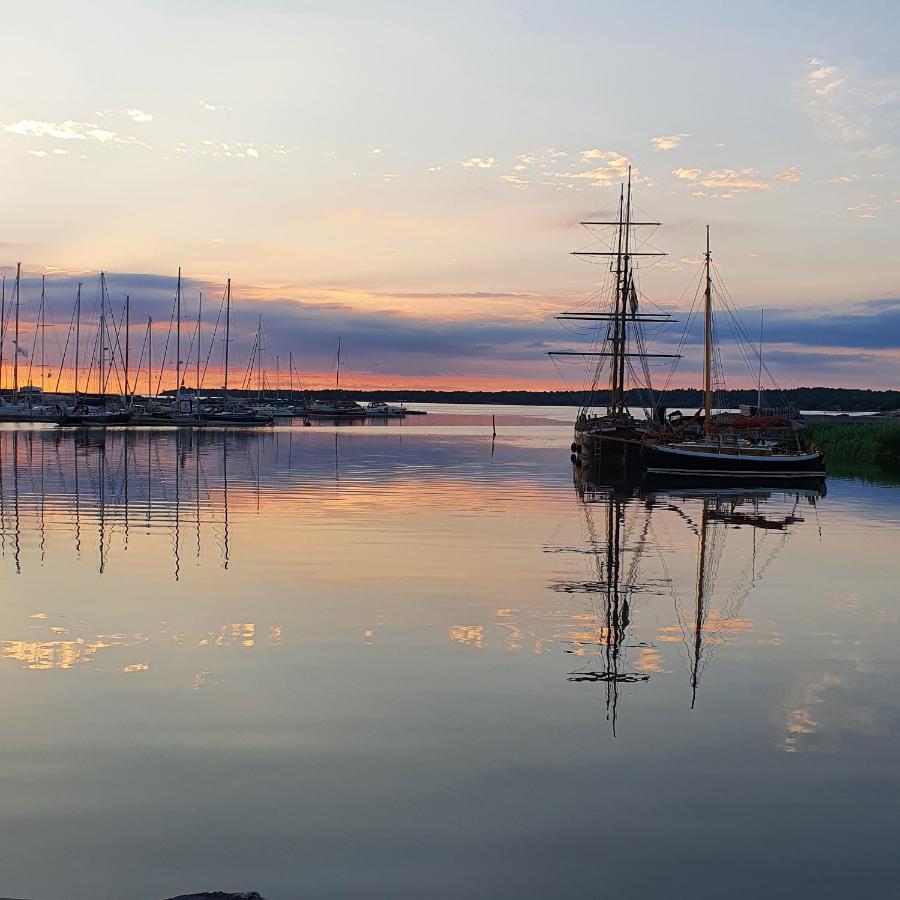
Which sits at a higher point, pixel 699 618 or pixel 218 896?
pixel 218 896

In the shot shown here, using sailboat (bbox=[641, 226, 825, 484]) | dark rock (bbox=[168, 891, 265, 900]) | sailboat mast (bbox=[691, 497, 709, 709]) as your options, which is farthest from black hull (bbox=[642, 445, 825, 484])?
dark rock (bbox=[168, 891, 265, 900])

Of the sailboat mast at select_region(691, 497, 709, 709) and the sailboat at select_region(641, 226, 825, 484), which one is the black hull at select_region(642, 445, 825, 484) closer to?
the sailboat at select_region(641, 226, 825, 484)

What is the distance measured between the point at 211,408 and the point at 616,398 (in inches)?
3428

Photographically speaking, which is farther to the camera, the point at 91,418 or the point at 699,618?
the point at 91,418

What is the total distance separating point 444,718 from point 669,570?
40.2ft

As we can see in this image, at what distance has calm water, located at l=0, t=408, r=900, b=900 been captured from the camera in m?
8.30

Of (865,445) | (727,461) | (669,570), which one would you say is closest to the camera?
(669,570)

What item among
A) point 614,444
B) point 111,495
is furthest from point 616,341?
point 111,495

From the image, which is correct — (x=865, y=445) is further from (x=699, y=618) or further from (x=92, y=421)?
(x=92, y=421)

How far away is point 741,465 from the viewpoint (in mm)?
55500

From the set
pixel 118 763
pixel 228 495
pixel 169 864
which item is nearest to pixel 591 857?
pixel 169 864

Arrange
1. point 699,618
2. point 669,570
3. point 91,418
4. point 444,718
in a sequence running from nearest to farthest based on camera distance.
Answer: point 444,718, point 699,618, point 669,570, point 91,418

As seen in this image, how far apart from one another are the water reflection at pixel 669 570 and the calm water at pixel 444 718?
11cm

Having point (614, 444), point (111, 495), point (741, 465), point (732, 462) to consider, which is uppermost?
point (614, 444)
